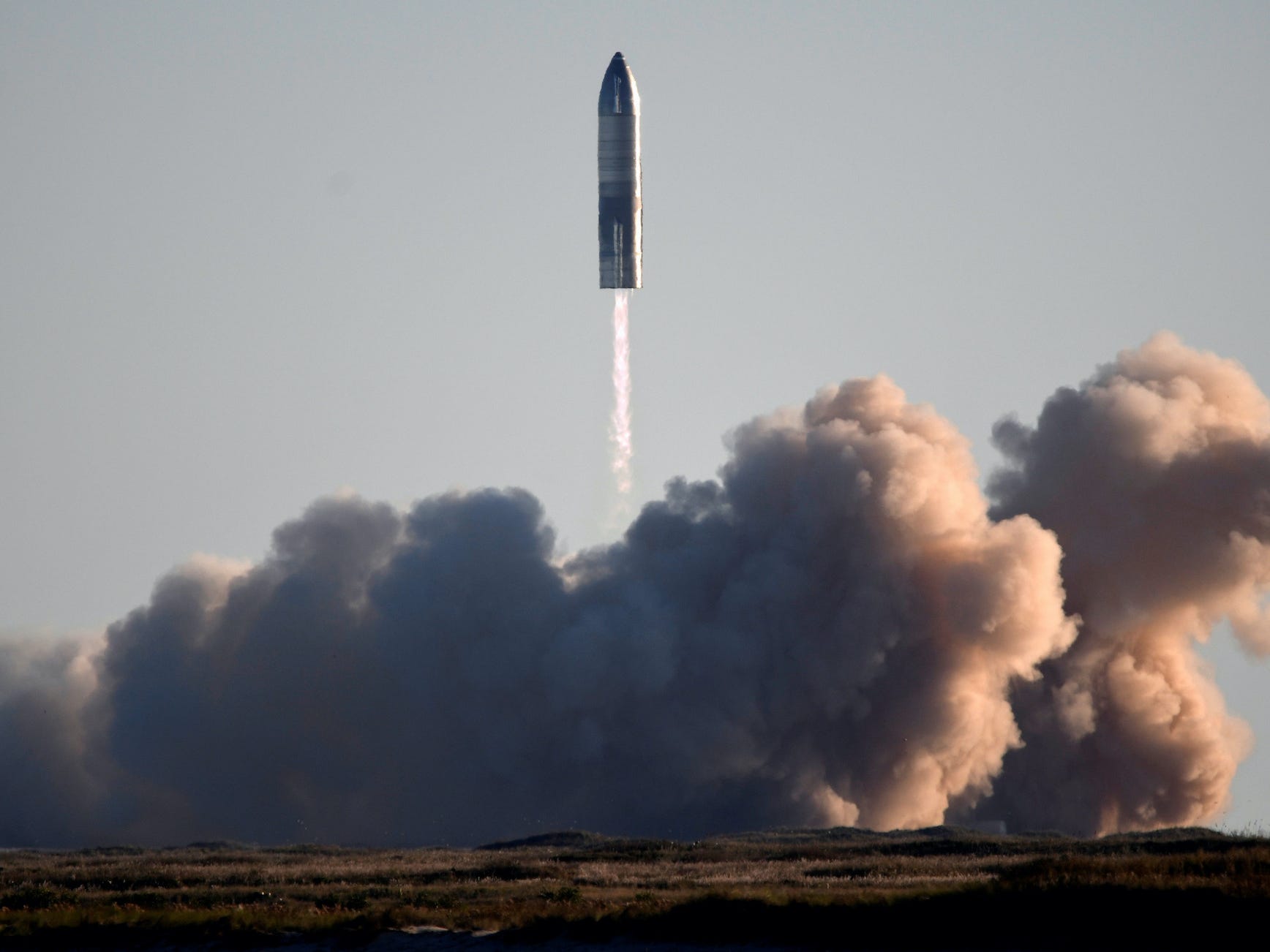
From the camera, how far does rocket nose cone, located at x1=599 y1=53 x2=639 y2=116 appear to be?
3265 inches

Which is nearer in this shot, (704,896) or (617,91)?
(704,896)

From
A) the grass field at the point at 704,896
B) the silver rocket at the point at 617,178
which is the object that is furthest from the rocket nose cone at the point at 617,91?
the grass field at the point at 704,896

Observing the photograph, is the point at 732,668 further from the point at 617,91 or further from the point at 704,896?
the point at 704,896

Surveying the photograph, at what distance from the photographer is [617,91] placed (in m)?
82.9

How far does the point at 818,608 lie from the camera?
8550 centimetres

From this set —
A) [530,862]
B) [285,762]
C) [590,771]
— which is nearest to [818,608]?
[590,771]

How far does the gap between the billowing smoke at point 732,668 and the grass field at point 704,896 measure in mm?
18872

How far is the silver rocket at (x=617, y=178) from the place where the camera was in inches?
3270

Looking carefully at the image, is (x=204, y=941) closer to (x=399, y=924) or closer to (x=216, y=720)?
(x=399, y=924)

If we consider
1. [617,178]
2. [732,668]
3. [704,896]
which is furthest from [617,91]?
[704,896]

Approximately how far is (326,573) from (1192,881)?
62.1m

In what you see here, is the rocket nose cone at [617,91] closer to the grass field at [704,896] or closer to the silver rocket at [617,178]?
the silver rocket at [617,178]

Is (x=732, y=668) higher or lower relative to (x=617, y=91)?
lower

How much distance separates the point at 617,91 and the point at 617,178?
11.1ft
